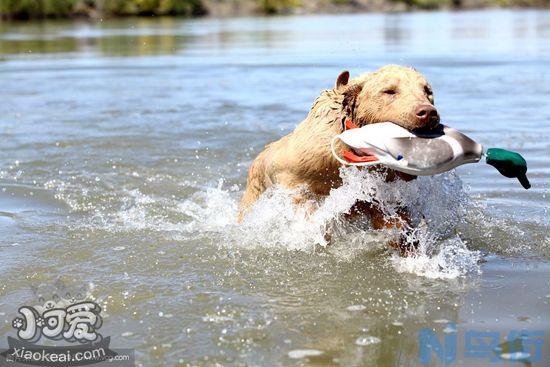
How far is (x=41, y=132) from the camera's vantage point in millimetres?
12656

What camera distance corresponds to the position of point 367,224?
6.39 m

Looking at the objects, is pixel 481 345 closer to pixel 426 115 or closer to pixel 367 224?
pixel 426 115

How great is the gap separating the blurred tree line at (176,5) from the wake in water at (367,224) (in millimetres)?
73031

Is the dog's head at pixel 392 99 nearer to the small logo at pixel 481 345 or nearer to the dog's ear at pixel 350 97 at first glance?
the dog's ear at pixel 350 97

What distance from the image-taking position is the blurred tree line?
253ft

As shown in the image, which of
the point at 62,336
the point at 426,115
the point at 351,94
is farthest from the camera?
the point at 351,94

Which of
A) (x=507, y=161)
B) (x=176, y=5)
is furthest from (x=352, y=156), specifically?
(x=176, y=5)

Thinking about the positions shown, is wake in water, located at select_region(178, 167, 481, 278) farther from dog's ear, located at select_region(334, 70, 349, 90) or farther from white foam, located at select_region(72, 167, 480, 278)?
dog's ear, located at select_region(334, 70, 349, 90)

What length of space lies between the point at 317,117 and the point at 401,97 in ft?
3.31

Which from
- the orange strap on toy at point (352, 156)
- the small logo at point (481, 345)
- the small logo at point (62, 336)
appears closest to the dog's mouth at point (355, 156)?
the orange strap on toy at point (352, 156)

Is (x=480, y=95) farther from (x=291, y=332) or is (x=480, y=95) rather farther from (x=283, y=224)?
(x=291, y=332)

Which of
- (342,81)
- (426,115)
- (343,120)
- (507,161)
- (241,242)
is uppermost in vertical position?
(342,81)

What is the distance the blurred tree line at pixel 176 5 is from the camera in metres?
77.2

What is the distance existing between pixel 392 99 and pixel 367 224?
4.02 ft
